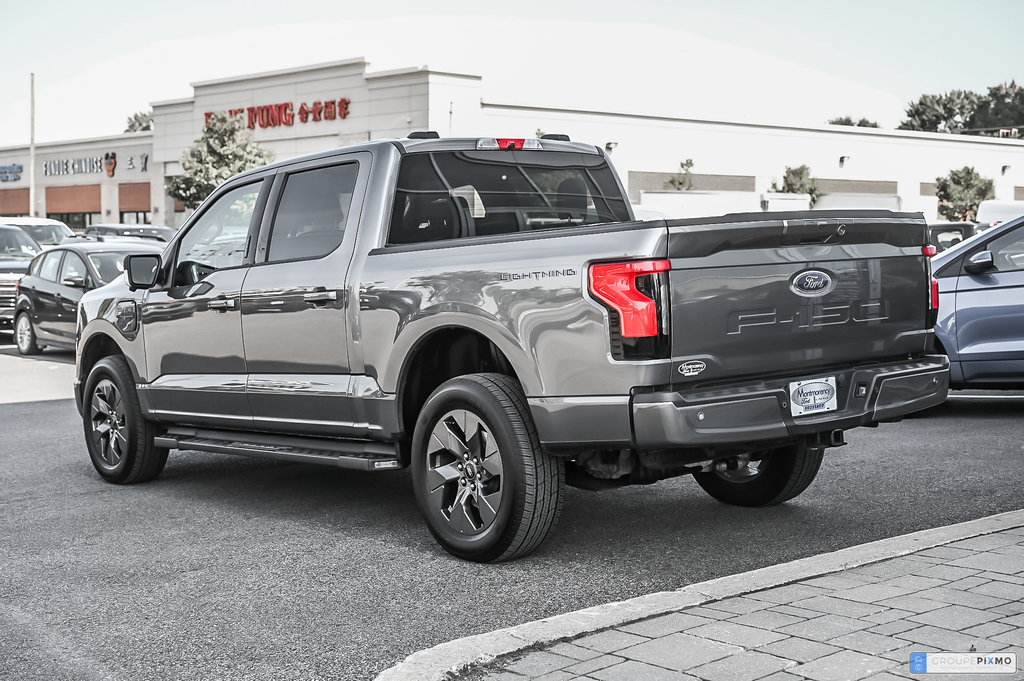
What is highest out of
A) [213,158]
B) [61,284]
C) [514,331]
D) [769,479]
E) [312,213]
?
[213,158]

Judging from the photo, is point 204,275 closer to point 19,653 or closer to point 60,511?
point 60,511

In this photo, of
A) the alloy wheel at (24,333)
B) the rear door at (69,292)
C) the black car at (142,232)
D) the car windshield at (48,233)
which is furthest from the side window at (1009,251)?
the black car at (142,232)

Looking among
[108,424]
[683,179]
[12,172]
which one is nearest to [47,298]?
[108,424]

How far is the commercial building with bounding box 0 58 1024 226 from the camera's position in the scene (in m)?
54.8

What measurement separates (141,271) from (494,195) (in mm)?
2481

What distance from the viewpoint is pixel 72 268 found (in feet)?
58.0

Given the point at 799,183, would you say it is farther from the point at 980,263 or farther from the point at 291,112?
the point at 980,263

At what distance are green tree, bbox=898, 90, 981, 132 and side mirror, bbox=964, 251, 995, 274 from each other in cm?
10313

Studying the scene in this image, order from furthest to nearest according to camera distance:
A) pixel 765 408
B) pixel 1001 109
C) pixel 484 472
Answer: pixel 1001 109 → pixel 484 472 → pixel 765 408

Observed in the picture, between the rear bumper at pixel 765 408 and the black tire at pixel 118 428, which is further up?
the rear bumper at pixel 765 408

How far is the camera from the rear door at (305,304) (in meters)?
6.51

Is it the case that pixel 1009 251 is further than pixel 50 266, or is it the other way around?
pixel 50 266

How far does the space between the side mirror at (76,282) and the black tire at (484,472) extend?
12.3m

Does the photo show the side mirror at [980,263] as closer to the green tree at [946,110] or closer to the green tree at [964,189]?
the green tree at [964,189]
